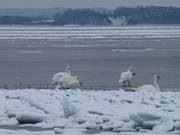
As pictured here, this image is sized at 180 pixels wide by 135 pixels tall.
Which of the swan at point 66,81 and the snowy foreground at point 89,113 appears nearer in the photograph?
the snowy foreground at point 89,113

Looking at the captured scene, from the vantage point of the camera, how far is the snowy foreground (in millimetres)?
12609

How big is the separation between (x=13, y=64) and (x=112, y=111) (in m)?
18.9

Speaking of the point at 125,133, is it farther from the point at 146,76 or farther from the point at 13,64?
the point at 13,64

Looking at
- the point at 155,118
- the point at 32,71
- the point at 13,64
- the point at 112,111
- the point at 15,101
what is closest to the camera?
the point at 155,118

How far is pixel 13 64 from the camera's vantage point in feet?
107

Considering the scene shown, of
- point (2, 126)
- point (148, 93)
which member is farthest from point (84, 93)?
point (2, 126)

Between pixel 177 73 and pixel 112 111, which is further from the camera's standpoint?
pixel 177 73

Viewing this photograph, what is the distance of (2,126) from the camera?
1327 cm

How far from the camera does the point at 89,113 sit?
14258 millimetres

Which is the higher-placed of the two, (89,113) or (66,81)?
(66,81)

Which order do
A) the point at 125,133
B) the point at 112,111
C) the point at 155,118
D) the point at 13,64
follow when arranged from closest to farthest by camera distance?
the point at 125,133 < the point at 155,118 < the point at 112,111 < the point at 13,64

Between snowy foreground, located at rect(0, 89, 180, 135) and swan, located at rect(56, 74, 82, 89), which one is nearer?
snowy foreground, located at rect(0, 89, 180, 135)

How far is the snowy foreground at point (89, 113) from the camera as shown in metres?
12.6

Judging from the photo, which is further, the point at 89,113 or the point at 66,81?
the point at 66,81
